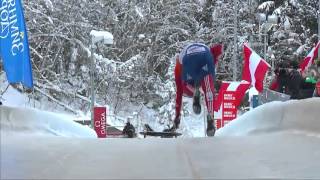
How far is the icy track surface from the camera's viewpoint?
4.07 meters

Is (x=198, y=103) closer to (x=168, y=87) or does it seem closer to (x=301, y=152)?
(x=301, y=152)

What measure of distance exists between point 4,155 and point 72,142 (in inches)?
46.6

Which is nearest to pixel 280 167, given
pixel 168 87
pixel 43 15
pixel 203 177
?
pixel 203 177

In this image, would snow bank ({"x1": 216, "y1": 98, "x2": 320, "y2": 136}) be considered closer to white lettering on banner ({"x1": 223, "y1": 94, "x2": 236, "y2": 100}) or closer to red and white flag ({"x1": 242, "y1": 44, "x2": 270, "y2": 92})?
red and white flag ({"x1": 242, "y1": 44, "x2": 270, "y2": 92})

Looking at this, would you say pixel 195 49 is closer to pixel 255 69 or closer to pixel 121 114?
pixel 255 69

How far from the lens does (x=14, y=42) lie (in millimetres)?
15297

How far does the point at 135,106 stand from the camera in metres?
36.4

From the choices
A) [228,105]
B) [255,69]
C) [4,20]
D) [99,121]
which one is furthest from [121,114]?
[255,69]

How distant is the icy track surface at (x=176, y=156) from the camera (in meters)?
4.07

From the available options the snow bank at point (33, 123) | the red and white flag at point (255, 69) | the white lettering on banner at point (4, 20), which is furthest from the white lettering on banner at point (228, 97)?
the snow bank at point (33, 123)

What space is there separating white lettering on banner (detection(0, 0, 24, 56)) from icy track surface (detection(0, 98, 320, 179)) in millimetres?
8529

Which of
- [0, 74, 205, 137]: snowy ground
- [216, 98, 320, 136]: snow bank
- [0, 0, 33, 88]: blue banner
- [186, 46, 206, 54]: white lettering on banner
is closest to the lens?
[216, 98, 320, 136]: snow bank

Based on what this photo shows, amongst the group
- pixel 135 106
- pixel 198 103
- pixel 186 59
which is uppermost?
pixel 186 59

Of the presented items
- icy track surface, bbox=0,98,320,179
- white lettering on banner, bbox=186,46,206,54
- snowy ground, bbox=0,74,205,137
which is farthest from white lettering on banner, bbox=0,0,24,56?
snowy ground, bbox=0,74,205,137
